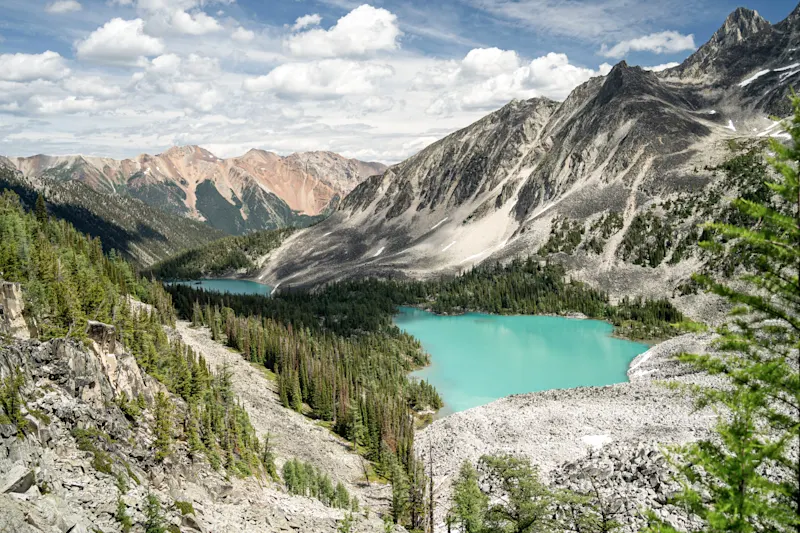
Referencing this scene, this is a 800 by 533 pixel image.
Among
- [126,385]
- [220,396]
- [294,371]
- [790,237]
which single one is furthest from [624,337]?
[790,237]

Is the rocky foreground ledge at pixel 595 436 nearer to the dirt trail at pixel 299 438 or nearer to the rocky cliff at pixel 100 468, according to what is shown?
the dirt trail at pixel 299 438

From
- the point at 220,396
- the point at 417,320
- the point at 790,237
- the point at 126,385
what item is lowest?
the point at 417,320

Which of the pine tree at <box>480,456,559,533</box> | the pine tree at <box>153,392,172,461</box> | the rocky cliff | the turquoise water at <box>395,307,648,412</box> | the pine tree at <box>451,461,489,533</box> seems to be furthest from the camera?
the turquoise water at <box>395,307,648,412</box>

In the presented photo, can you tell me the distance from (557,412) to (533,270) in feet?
311

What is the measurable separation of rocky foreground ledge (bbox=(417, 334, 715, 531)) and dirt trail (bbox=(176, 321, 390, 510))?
7.04m

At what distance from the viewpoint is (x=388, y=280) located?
167125mm

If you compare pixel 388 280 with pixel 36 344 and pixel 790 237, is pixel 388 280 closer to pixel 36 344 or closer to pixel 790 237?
pixel 36 344

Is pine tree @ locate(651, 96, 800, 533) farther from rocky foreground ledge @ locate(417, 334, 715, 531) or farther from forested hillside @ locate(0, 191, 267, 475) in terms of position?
forested hillside @ locate(0, 191, 267, 475)

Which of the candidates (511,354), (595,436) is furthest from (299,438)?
(511,354)

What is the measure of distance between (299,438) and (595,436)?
2841cm

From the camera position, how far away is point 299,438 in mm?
51250

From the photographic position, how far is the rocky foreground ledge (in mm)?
30141

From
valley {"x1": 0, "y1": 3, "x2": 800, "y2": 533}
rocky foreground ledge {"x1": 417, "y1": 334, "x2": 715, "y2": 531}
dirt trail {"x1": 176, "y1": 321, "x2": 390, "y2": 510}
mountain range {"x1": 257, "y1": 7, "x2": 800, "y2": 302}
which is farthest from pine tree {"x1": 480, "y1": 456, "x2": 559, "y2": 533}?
mountain range {"x1": 257, "y1": 7, "x2": 800, "y2": 302}

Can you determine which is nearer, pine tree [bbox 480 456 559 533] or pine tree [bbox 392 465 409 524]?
pine tree [bbox 480 456 559 533]
